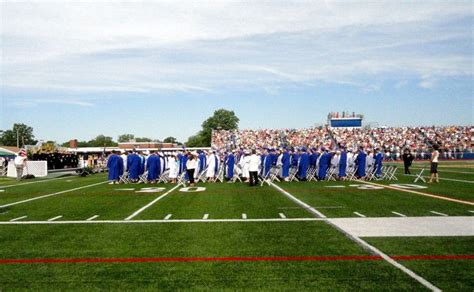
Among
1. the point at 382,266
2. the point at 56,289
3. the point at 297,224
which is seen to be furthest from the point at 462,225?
the point at 56,289

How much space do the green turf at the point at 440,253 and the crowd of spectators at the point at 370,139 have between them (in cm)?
4868

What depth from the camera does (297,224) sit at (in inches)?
412

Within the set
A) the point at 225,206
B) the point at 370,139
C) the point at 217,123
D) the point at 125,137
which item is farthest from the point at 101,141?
the point at 225,206

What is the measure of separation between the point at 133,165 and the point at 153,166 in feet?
3.65

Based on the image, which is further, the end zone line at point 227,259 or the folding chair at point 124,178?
the folding chair at point 124,178

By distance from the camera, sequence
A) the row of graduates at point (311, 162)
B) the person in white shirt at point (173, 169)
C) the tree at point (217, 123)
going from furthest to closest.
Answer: the tree at point (217, 123) < the person in white shirt at point (173, 169) < the row of graduates at point (311, 162)

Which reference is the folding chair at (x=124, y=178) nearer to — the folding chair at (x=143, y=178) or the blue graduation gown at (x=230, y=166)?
the folding chair at (x=143, y=178)

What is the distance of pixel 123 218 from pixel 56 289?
19.6 ft

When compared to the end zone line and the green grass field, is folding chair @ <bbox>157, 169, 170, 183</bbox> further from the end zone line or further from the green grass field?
the end zone line

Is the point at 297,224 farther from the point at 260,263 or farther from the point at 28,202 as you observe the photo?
the point at 28,202

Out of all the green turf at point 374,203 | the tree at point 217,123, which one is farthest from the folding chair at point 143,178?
the tree at point 217,123

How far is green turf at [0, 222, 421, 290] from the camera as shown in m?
6.03

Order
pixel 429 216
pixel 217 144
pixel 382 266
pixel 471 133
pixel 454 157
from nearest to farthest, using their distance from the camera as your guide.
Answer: pixel 382 266, pixel 429 216, pixel 454 157, pixel 471 133, pixel 217 144

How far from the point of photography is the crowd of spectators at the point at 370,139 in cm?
5947
